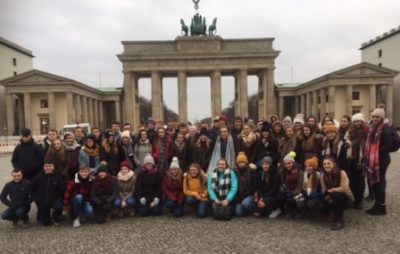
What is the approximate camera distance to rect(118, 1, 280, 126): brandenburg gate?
46719 mm

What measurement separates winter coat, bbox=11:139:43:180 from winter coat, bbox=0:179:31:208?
0.60 metres

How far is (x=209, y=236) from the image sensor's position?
6.47m

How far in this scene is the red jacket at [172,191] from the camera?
26.0ft

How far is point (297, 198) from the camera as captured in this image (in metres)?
7.23

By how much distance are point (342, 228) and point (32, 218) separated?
6818 millimetres

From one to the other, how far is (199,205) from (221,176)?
2.69 ft

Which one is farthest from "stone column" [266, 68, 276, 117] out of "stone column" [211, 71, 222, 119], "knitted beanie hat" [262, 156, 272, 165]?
"knitted beanie hat" [262, 156, 272, 165]

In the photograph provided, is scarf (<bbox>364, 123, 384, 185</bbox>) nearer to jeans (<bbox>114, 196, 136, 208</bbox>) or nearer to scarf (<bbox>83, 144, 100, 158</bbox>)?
jeans (<bbox>114, 196, 136, 208</bbox>)

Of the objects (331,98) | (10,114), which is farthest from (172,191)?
(10,114)

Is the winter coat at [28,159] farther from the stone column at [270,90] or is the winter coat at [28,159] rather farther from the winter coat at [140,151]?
the stone column at [270,90]

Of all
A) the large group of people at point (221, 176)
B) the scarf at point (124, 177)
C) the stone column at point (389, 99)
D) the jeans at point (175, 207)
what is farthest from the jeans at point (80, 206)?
the stone column at point (389, 99)

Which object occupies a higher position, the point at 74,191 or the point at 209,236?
the point at 74,191

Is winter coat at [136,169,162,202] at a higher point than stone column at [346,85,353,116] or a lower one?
lower

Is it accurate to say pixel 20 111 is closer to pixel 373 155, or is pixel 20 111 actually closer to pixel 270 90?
pixel 270 90
